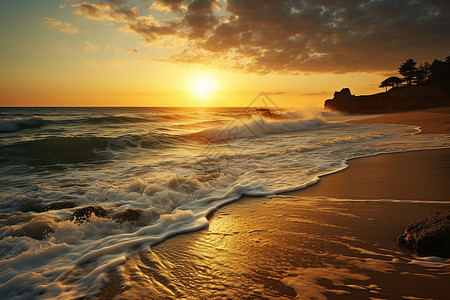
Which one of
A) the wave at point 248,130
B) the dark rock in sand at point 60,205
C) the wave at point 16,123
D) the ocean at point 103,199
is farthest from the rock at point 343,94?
the dark rock in sand at point 60,205

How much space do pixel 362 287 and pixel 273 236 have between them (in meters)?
1.23

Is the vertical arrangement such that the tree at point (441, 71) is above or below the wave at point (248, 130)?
above

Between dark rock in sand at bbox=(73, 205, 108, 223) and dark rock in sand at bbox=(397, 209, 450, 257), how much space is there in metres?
4.36

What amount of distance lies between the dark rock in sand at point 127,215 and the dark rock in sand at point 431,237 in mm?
3709

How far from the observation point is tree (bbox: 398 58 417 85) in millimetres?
58669

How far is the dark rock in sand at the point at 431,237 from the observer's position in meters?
2.49

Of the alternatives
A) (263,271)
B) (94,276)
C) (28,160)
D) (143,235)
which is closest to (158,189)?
(143,235)

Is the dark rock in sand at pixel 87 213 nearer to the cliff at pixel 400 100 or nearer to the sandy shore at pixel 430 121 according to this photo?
the sandy shore at pixel 430 121

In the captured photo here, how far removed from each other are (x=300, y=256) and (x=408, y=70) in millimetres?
74153

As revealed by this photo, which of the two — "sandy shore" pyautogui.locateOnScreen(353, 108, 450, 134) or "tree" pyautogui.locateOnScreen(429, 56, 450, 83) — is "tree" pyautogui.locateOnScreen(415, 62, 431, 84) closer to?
"tree" pyautogui.locateOnScreen(429, 56, 450, 83)

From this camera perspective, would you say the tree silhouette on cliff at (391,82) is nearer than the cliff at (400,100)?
No

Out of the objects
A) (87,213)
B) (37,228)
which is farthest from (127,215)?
(37,228)

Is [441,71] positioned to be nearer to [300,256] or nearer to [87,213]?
[300,256]

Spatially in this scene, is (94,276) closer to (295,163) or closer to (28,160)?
(295,163)
